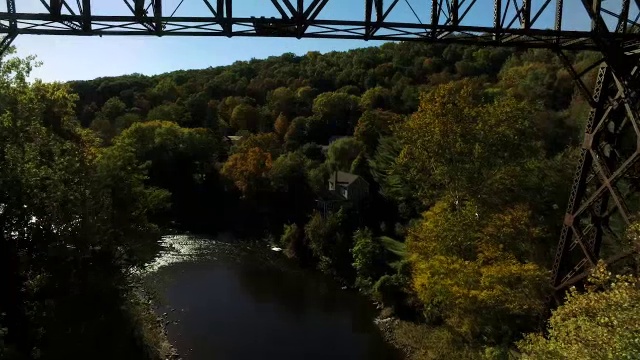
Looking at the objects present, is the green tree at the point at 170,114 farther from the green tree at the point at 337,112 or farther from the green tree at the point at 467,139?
the green tree at the point at 467,139

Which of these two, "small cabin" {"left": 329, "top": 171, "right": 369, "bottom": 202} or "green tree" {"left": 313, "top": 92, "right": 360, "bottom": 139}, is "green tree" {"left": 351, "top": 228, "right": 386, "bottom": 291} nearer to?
"small cabin" {"left": 329, "top": 171, "right": 369, "bottom": 202}

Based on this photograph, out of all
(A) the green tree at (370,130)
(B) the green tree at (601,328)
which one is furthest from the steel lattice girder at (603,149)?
(A) the green tree at (370,130)

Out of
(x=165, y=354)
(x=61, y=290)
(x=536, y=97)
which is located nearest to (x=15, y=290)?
(x=61, y=290)

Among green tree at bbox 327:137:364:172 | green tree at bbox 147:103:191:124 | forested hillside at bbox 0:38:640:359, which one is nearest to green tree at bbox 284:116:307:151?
Result: forested hillside at bbox 0:38:640:359

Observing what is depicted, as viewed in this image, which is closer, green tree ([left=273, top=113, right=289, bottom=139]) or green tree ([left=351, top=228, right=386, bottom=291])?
→ green tree ([left=351, top=228, right=386, bottom=291])

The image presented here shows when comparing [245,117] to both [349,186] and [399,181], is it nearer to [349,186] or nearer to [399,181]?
[349,186]

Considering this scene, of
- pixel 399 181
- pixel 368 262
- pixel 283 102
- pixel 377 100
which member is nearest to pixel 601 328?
pixel 399 181
